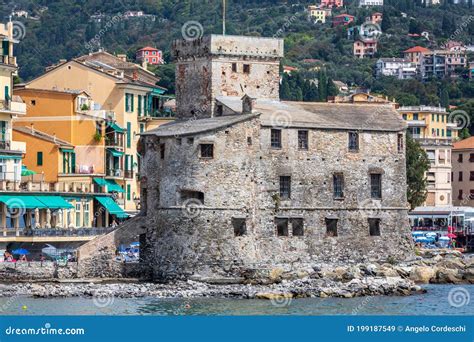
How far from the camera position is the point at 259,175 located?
236 ft

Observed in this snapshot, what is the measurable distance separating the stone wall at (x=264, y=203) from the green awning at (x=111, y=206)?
500 inches

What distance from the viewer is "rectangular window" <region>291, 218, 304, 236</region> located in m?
73.4

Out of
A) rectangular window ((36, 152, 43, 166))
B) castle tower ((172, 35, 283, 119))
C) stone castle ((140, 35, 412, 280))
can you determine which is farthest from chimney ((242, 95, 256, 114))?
rectangular window ((36, 152, 43, 166))

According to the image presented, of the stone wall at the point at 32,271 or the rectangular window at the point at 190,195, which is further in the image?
the rectangular window at the point at 190,195

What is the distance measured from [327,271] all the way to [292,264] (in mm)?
1962

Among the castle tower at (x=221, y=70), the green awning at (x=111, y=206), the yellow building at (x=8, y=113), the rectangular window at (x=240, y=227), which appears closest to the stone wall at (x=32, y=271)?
the rectangular window at (x=240, y=227)

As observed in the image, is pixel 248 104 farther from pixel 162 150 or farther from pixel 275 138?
pixel 162 150

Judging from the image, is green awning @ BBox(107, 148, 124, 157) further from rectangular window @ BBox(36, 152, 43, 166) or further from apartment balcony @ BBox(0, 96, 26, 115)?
apartment balcony @ BBox(0, 96, 26, 115)

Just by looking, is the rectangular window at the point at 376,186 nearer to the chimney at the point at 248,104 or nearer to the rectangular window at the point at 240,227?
the chimney at the point at 248,104

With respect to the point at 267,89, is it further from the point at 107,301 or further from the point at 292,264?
the point at 107,301

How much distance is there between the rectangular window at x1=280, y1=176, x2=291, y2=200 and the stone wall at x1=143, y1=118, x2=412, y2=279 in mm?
202

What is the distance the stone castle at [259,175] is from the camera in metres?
69.8

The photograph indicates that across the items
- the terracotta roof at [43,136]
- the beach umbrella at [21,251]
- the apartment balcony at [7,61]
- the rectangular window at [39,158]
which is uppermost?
the apartment balcony at [7,61]
